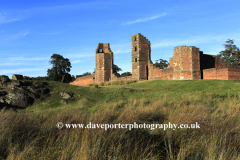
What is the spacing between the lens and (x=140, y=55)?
3484 cm

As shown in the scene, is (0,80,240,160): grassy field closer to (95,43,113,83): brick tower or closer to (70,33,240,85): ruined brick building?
(70,33,240,85): ruined brick building

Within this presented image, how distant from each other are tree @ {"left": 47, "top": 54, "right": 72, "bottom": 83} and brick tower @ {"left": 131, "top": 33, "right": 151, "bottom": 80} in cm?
2187

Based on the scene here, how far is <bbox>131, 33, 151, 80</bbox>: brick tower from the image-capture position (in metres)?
34.4

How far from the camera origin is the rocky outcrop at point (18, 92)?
13.9 meters

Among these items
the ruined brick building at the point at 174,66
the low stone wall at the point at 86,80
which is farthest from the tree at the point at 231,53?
the low stone wall at the point at 86,80

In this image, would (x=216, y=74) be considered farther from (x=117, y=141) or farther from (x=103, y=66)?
(x=117, y=141)

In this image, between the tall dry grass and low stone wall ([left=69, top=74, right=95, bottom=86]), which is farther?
low stone wall ([left=69, top=74, right=95, bottom=86])

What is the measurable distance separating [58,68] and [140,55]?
24.1 metres

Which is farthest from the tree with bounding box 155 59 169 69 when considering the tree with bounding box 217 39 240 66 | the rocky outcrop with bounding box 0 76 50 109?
the rocky outcrop with bounding box 0 76 50 109

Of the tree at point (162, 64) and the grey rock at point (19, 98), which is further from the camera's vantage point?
the tree at point (162, 64)

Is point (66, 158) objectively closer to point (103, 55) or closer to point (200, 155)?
point (200, 155)

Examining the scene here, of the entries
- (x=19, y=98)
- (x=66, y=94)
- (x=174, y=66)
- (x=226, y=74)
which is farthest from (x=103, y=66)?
(x=19, y=98)

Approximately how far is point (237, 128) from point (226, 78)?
22.7 meters

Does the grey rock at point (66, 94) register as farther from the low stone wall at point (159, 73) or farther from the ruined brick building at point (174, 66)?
the low stone wall at point (159, 73)
